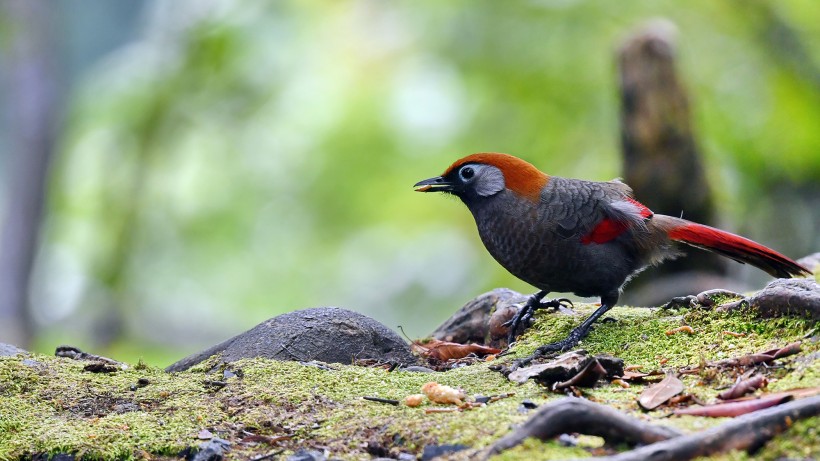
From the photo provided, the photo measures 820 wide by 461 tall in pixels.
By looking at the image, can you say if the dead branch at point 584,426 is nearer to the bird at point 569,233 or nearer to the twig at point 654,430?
the twig at point 654,430

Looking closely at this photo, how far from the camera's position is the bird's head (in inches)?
168

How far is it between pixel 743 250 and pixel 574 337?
0.94m

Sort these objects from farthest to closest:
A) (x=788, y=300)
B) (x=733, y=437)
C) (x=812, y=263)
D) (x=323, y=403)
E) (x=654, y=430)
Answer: (x=812, y=263), (x=788, y=300), (x=323, y=403), (x=654, y=430), (x=733, y=437)

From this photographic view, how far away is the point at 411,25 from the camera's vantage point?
40.0 feet

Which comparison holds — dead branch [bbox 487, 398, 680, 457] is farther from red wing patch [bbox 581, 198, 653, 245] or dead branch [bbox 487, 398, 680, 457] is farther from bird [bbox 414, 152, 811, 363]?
red wing patch [bbox 581, 198, 653, 245]

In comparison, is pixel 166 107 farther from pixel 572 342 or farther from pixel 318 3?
pixel 572 342

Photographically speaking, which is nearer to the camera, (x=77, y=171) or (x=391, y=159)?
(x=391, y=159)

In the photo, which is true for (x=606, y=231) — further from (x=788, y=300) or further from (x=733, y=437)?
(x=733, y=437)

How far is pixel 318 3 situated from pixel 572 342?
10.7 meters

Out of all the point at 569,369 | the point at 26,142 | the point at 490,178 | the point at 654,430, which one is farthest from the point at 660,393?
the point at 26,142

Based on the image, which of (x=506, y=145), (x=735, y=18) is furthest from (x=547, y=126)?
(x=735, y=18)

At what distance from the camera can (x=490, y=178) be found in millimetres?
4312

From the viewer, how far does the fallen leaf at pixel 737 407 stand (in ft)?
8.18

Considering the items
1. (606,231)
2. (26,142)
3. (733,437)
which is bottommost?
(733,437)
